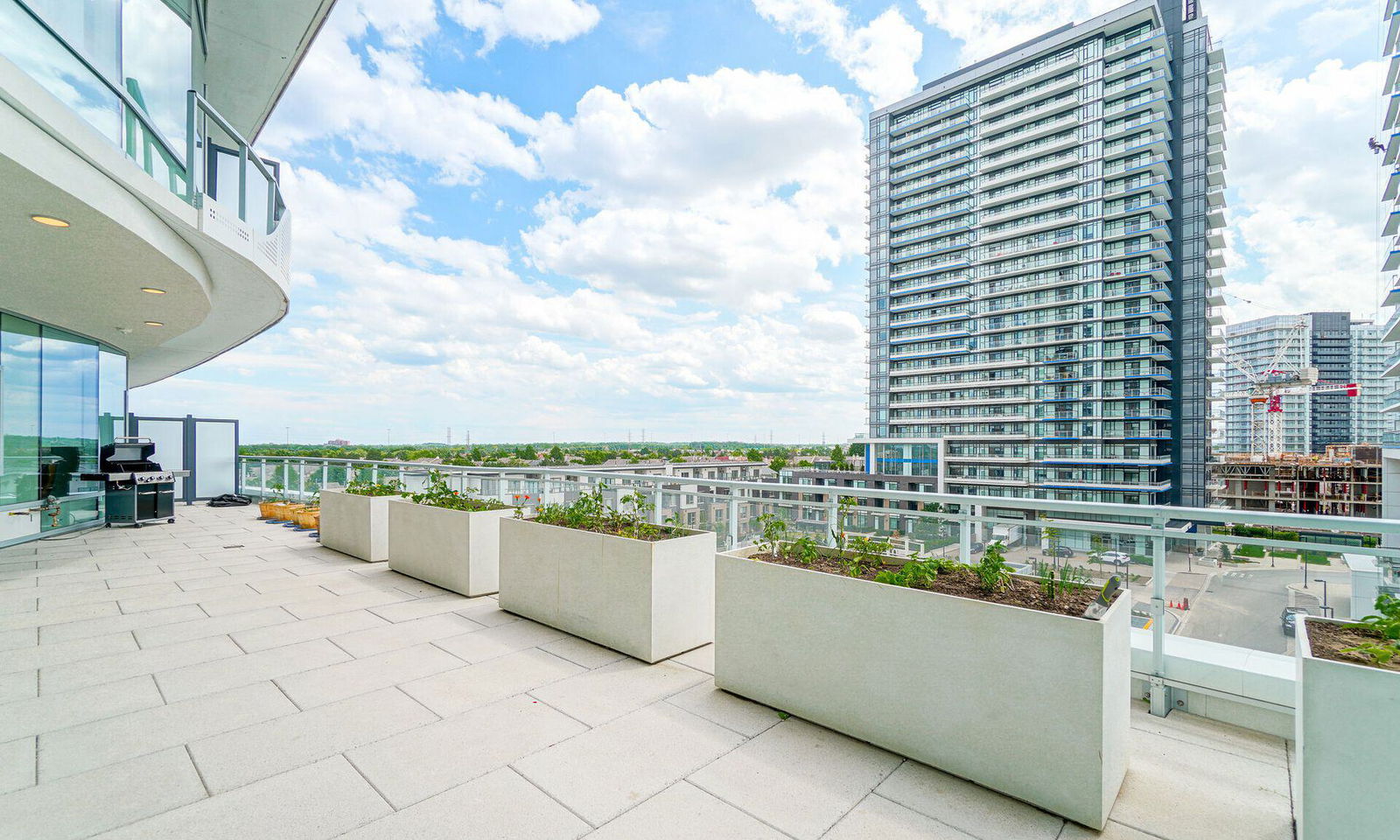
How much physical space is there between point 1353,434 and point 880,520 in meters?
121

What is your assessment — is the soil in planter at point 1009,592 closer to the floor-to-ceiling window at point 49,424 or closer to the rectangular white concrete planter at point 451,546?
the rectangular white concrete planter at point 451,546

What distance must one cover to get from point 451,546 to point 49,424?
7.82m

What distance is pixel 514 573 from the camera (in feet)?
14.7

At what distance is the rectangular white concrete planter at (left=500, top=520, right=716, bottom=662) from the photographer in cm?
360

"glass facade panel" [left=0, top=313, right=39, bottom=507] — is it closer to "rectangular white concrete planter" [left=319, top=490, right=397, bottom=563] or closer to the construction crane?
"rectangular white concrete planter" [left=319, top=490, right=397, bottom=563]

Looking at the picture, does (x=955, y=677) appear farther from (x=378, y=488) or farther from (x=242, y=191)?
(x=242, y=191)

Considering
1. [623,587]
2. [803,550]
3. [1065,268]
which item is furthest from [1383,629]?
[1065,268]

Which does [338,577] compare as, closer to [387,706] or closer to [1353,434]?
[387,706]

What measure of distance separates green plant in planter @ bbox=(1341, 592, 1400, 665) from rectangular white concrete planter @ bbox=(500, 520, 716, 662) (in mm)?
2863

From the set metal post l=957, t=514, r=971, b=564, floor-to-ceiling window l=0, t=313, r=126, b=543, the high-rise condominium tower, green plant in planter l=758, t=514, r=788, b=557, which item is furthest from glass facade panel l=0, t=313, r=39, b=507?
the high-rise condominium tower

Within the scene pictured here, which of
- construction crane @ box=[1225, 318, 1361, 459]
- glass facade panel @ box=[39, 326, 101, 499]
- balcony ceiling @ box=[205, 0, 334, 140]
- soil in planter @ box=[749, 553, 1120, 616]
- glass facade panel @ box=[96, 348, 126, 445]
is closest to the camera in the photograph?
soil in planter @ box=[749, 553, 1120, 616]

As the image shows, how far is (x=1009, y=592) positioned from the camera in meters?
2.53

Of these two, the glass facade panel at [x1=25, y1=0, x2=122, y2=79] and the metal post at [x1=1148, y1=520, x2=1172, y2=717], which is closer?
the metal post at [x1=1148, y1=520, x2=1172, y2=717]

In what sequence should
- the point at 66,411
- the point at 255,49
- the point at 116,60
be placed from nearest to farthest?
the point at 116,60
the point at 255,49
the point at 66,411
